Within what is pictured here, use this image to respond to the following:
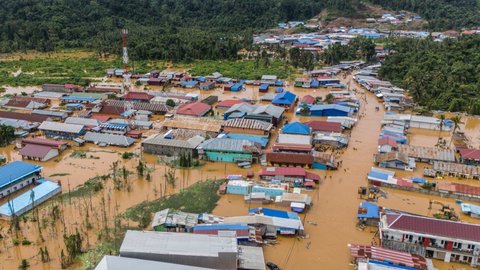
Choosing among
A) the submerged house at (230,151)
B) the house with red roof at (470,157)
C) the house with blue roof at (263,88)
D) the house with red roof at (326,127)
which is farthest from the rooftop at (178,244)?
the house with blue roof at (263,88)

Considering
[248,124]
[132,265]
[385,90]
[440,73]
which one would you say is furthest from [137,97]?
[440,73]

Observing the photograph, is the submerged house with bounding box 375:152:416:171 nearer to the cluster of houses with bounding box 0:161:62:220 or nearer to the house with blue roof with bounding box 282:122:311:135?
the house with blue roof with bounding box 282:122:311:135

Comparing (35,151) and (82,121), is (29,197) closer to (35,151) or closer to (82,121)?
(35,151)

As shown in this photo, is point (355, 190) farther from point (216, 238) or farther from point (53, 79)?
point (53, 79)

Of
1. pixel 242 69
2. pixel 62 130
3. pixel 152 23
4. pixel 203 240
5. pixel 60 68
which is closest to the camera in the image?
pixel 203 240

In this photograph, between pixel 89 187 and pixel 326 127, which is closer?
pixel 89 187

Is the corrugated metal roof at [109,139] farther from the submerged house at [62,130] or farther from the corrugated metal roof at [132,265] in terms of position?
the corrugated metal roof at [132,265]

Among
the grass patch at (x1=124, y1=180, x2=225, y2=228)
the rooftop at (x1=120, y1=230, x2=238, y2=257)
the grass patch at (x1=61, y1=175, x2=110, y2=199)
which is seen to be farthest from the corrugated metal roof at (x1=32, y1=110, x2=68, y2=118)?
Answer: the rooftop at (x1=120, y1=230, x2=238, y2=257)
